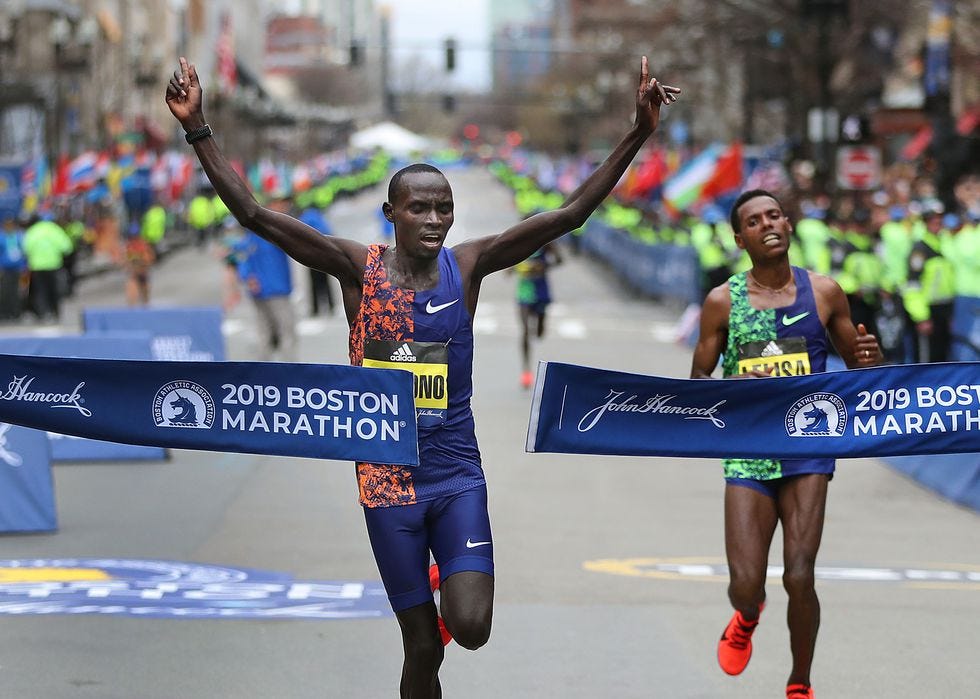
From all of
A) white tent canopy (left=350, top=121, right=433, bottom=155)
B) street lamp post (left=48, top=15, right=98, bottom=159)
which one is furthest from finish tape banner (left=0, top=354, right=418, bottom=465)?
white tent canopy (left=350, top=121, right=433, bottom=155)

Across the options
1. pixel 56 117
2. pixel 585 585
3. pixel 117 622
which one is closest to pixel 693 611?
pixel 585 585

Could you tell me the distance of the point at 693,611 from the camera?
8.41 meters

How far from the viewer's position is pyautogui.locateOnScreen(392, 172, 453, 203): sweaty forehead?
553 centimetres

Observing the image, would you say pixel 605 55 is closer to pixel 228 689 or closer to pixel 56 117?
pixel 56 117

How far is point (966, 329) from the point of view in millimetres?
14344

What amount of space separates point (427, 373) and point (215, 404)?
0.84 metres

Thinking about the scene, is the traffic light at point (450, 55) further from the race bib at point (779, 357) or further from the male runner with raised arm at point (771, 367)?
the race bib at point (779, 357)

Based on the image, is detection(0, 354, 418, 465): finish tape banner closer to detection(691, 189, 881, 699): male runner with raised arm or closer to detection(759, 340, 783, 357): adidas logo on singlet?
detection(691, 189, 881, 699): male runner with raised arm

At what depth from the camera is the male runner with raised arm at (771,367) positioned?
633cm

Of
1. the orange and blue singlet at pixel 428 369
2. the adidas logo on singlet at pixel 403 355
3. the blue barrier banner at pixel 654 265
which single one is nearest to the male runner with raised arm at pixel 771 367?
the orange and blue singlet at pixel 428 369

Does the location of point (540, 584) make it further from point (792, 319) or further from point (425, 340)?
point (425, 340)

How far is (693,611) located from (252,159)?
91.0 m

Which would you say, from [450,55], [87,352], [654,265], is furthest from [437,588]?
[450,55]

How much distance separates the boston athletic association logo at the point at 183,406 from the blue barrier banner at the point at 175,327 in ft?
30.7
